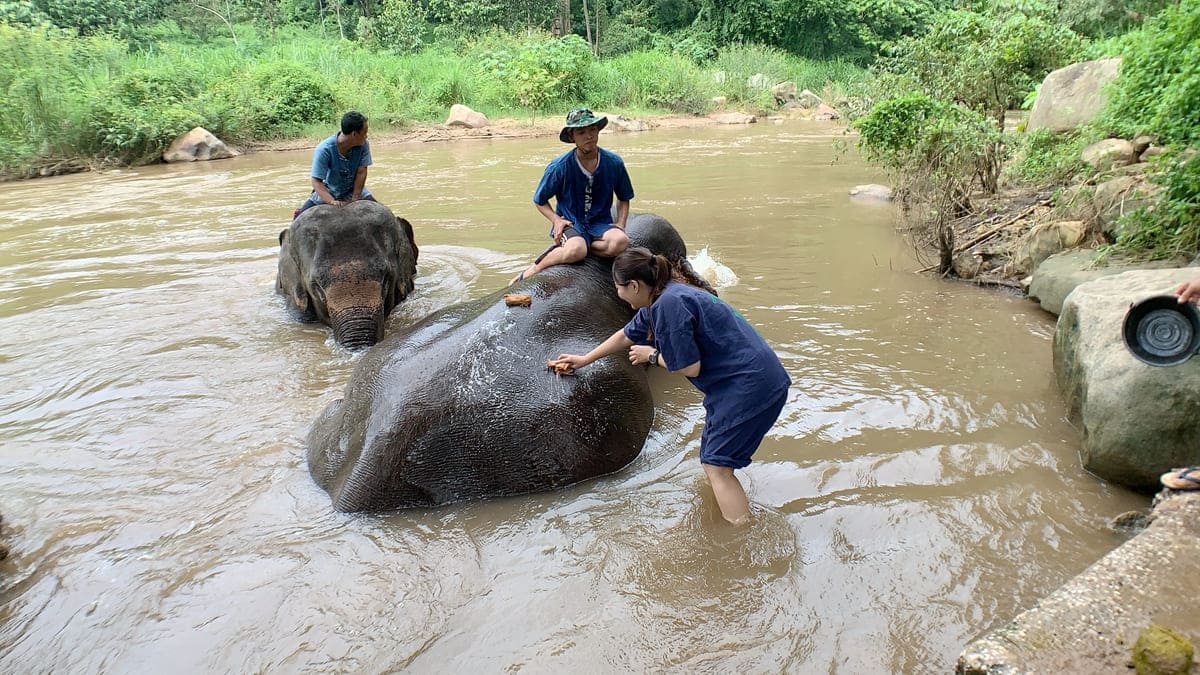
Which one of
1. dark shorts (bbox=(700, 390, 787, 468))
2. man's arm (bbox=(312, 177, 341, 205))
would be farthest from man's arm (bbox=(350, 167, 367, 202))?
dark shorts (bbox=(700, 390, 787, 468))

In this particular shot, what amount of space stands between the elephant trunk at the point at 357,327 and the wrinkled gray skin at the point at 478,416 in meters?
1.21

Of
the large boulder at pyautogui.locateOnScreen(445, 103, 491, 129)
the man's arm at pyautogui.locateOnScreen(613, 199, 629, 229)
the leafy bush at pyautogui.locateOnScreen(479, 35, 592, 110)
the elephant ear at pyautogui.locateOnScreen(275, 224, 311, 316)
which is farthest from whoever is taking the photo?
the leafy bush at pyautogui.locateOnScreen(479, 35, 592, 110)

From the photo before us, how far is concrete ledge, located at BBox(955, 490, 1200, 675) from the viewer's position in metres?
1.99

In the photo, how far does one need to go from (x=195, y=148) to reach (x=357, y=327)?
48.0 ft

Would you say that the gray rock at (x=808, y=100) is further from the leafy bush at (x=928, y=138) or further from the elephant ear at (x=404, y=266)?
the elephant ear at (x=404, y=266)

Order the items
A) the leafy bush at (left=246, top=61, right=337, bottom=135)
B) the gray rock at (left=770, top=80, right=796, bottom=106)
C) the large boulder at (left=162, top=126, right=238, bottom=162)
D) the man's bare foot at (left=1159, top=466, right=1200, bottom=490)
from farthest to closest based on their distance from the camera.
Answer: the gray rock at (left=770, top=80, right=796, bottom=106) → the leafy bush at (left=246, top=61, right=337, bottom=135) → the large boulder at (left=162, top=126, right=238, bottom=162) → the man's bare foot at (left=1159, top=466, right=1200, bottom=490)

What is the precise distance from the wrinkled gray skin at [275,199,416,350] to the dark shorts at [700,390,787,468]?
276cm

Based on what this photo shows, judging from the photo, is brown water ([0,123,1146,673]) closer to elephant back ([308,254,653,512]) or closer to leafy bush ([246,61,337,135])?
elephant back ([308,254,653,512])

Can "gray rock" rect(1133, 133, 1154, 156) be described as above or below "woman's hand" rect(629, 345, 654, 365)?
above

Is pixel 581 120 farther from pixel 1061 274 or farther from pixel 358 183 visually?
pixel 1061 274

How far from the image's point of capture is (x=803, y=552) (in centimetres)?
296

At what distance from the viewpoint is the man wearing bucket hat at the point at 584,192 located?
4.48 metres

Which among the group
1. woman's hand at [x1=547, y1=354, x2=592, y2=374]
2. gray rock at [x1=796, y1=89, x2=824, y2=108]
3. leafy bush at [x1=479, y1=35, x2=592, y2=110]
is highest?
leafy bush at [x1=479, y1=35, x2=592, y2=110]

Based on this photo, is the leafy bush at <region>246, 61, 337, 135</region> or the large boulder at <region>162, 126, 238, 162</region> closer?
the large boulder at <region>162, 126, 238, 162</region>
